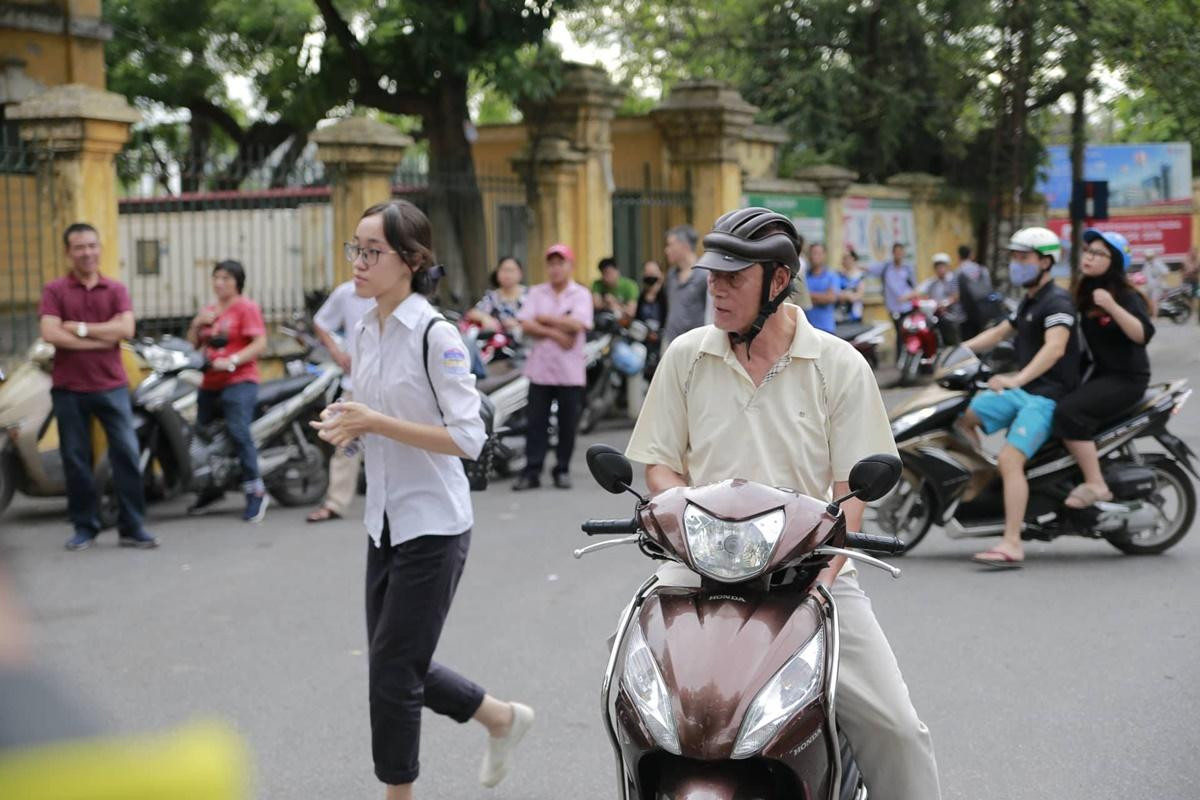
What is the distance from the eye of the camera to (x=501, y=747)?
4980mm

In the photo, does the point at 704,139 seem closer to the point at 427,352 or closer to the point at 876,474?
the point at 427,352

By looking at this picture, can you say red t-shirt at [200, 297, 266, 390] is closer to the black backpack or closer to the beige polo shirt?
the black backpack

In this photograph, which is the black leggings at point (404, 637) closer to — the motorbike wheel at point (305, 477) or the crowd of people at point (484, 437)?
the crowd of people at point (484, 437)

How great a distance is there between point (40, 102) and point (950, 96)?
1764 cm

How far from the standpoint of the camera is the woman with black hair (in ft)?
27.0

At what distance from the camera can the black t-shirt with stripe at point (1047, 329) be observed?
26.8 ft

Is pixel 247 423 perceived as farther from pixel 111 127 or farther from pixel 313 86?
pixel 313 86

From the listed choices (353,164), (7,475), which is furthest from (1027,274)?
(353,164)

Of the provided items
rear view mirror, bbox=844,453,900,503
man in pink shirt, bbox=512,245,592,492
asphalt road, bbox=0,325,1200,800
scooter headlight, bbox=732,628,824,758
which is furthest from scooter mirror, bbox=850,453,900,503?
man in pink shirt, bbox=512,245,592,492

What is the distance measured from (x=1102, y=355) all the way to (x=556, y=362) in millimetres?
4538

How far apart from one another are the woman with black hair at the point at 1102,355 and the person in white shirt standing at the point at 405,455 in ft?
15.4

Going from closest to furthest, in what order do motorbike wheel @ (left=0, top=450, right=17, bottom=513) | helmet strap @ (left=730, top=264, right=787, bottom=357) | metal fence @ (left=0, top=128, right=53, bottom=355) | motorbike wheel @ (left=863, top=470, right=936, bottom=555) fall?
helmet strap @ (left=730, top=264, right=787, bottom=357), motorbike wheel @ (left=863, top=470, right=936, bottom=555), motorbike wheel @ (left=0, top=450, right=17, bottom=513), metal fence @ (left=0, top=128, right=53, bottom=355)

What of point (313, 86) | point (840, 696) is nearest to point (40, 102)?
point (313, 86)

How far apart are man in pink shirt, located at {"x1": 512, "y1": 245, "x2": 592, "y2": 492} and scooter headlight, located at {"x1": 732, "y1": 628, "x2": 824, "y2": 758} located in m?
8.63
